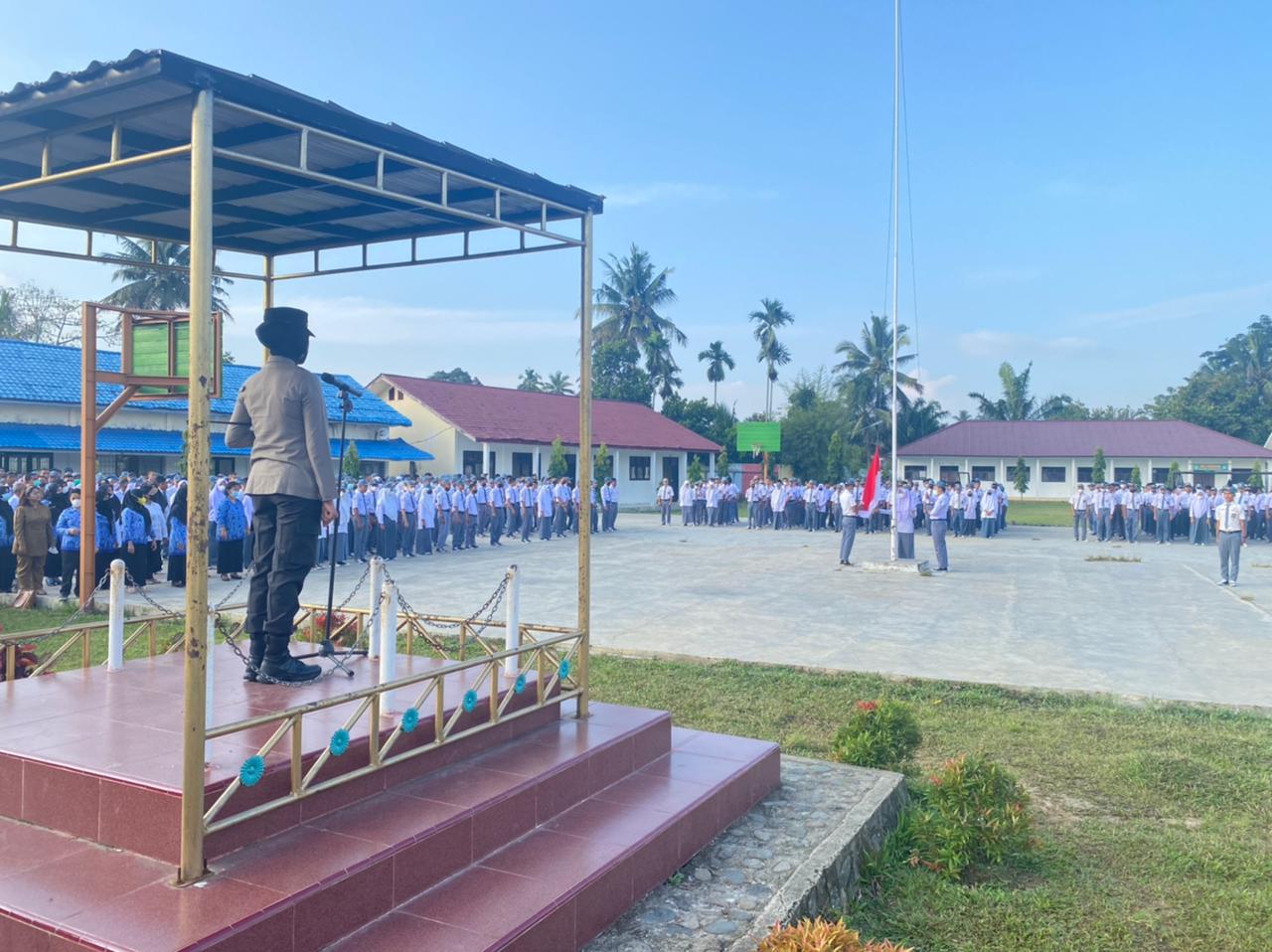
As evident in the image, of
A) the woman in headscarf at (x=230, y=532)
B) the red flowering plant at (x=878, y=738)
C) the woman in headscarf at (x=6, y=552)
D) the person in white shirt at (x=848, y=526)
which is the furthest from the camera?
the person in white shirt at (x=848, y=526)

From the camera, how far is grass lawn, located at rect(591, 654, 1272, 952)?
388cm

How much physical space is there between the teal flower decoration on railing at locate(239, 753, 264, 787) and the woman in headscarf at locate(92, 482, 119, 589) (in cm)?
1091

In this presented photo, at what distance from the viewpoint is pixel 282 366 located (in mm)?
4168

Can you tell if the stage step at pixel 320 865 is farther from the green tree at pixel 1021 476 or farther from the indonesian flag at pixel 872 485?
the green tree at pixel 1021 476

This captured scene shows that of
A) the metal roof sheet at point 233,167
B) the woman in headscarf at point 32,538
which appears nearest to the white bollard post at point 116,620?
the metal roof sheet at point 233,167

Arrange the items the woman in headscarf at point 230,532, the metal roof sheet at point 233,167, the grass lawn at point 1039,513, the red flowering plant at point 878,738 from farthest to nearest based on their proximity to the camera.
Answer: the grass lawn at point 1039,513 → the woman in headscarf at point 230,532 → the red flowering plant at point 878,738 → the metal roof sheet at point 233,167

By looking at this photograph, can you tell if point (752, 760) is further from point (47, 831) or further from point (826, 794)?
point (47, 831)

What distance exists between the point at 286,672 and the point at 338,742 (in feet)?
4.12

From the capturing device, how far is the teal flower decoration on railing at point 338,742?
10.9 feet

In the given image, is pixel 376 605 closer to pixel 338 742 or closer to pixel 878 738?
pixel 338 742

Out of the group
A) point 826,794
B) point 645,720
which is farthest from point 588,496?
point 826,794

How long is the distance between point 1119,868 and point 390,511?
15523 millimetres

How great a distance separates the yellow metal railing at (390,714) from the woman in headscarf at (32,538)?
30.6 feet

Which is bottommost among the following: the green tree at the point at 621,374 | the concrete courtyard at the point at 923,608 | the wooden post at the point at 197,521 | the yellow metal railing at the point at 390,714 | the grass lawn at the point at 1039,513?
the concrete courtyard at the point at 923,608
